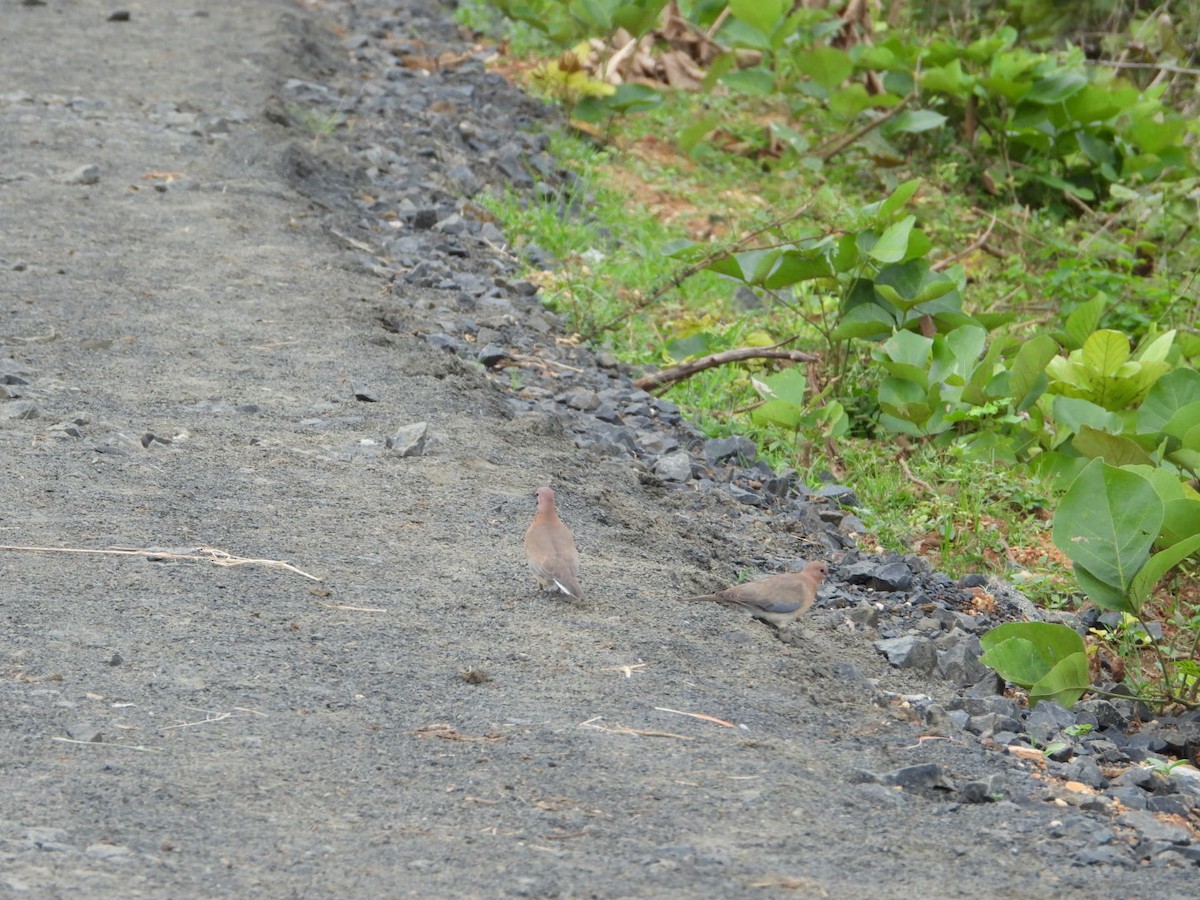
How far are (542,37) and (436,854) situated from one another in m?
8.91

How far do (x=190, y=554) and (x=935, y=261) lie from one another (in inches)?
210

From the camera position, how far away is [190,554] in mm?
3412

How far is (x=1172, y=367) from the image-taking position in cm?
532

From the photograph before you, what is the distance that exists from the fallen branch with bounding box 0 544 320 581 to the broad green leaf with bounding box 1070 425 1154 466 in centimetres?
257

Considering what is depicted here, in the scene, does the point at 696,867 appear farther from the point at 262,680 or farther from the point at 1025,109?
the point at 1025,109

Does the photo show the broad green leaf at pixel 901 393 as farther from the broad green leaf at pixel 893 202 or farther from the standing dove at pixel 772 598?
the standing dove at pixel 772 598

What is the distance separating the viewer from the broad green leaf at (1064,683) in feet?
11.1

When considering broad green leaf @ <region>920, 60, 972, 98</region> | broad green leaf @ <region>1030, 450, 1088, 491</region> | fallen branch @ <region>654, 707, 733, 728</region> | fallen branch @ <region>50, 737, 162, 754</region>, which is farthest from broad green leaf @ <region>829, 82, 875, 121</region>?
fallen branch @ <region>50, 737, 162, 754</region>

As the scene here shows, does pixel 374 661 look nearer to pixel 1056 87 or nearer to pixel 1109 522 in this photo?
pixel 1109 522

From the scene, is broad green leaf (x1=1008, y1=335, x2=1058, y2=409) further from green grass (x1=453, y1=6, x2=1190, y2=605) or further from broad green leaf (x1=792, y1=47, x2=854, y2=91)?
broad green leaf (x1=792, y1=47, x2=854, y2=91)

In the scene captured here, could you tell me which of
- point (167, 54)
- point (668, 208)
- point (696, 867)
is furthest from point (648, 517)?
point (167, 54)

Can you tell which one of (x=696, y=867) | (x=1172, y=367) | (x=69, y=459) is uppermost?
(x=696, y=867)

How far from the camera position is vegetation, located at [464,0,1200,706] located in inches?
182

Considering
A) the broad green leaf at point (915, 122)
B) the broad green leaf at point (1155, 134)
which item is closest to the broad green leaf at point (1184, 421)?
the broad green leaf at point (915, 122)
